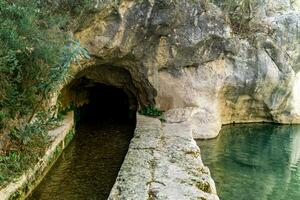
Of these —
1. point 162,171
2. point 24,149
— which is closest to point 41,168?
point 24,149

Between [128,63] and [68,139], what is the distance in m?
4.42

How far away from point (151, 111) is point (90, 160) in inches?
217

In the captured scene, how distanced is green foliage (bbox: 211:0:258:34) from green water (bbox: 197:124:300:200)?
15.5ft

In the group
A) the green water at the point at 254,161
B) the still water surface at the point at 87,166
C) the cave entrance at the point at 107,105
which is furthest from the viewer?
the cave entrance at the point at 107,105

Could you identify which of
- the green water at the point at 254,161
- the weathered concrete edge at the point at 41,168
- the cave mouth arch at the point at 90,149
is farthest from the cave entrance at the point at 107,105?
the weathered concrete edge at the point at 41,168

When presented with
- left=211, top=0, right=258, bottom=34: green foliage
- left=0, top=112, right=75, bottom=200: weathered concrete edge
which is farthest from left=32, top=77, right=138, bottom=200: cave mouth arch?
left=211, top=0, right=258, bottom=34: green foliage

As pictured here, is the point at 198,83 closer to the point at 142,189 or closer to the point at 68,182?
the point at 68,182

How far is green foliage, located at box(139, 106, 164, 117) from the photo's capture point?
56.7ft

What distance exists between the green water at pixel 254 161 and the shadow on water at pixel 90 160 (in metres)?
3.03

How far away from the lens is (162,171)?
31.6 feet

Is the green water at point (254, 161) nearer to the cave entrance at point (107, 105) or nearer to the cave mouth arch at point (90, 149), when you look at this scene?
the cave mouth arch at point (90, 149)

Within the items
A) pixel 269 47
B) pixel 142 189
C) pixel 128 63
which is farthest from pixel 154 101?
pixel 142 189

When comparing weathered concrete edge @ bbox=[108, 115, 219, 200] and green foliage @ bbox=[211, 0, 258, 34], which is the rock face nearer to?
green foliage @ bbox=[211, 0, 258, 34]

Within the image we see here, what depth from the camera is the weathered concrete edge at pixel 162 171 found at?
8.37 meters
